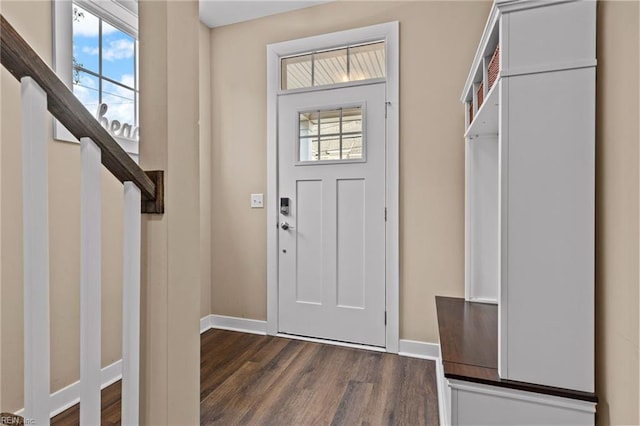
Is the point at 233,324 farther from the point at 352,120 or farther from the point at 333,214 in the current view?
the point at 352,120

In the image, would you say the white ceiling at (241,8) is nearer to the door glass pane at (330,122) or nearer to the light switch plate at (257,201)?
the door glass pane at (330,122)

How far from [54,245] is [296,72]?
2100 mm

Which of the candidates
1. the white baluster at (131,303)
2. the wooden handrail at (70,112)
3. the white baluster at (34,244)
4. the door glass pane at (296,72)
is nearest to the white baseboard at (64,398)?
the white baluster at (131,303)

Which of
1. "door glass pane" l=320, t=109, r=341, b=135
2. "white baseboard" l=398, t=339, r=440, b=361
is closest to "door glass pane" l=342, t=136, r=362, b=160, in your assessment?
"door glass pane" l=320, t=109, r=341, b=135

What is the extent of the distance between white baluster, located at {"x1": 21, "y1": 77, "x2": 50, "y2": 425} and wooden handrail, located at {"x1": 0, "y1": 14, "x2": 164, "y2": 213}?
26mm

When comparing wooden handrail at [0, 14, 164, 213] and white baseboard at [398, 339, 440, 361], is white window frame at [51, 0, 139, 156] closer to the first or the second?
wooden handrail at [0, 14, 164, 213]

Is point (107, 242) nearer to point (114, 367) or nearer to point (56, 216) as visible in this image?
point (56, 216)

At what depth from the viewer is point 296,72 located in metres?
2.95

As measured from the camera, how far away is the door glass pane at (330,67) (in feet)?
9.16

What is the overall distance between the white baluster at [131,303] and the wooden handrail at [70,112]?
0.05 m

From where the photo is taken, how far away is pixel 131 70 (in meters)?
2.41

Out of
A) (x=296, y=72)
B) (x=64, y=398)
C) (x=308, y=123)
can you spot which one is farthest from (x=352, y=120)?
(x=64, y=398)

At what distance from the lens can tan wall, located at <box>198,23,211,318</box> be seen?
10.2 feet

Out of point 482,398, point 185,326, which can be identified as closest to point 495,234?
point 482,398
